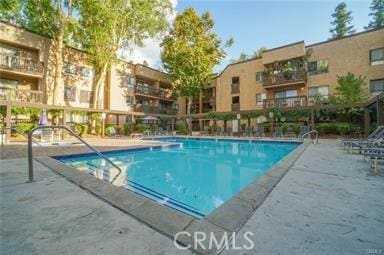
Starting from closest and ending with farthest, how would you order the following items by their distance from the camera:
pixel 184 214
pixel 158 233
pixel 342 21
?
pixel 158 233
pixel 184 214
pixel 342 21

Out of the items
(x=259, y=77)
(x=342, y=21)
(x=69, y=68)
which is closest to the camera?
(x=69, y=68)

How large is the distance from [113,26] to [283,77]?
1717cm

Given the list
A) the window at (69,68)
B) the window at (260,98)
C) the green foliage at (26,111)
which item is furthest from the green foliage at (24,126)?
the window at (260,98)

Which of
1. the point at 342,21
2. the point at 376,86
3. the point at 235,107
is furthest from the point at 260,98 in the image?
the point at 342,21

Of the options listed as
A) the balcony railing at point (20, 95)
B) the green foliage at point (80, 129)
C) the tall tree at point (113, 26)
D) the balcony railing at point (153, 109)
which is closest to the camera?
the balcony railing at point (20, 95)

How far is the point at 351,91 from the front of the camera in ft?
50.1

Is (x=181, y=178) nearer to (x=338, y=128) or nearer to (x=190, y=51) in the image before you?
(x=338, y=128)

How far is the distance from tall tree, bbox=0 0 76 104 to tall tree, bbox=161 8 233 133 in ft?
35.8

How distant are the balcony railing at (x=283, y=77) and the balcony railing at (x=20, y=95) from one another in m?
21.5

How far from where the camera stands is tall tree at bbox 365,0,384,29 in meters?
27.7

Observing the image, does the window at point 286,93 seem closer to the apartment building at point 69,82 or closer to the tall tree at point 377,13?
the apartment building at point 69,82

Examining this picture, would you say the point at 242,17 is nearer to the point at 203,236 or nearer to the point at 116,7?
the point at 116,7

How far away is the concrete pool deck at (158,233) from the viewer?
1.75 meters

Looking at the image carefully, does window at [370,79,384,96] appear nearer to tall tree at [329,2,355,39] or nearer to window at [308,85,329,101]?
window at [308,85,329,101]
